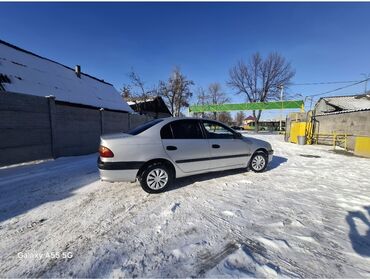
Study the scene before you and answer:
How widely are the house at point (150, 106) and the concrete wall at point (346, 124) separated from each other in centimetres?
1766

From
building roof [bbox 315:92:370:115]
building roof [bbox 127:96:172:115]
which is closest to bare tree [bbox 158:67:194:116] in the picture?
building roof [bbox 127:96:172:115]

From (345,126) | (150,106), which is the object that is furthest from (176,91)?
(345,126)

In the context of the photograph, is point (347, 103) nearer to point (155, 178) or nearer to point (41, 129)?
point (155, 178)

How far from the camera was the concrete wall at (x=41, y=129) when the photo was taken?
6207 mm

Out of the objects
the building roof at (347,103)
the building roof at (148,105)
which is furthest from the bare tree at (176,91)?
the building roof at (347,103)

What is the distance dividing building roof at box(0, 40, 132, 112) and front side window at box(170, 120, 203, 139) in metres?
8.40

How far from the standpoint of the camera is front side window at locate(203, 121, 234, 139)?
482 cm

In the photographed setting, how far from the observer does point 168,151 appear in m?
4.13

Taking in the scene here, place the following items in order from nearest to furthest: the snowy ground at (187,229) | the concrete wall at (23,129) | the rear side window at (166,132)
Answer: the snowy ground at (187,229) < the rear side window at (166,132) < the concrete wall at (23,129)

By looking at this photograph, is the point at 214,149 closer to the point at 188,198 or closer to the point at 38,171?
the point at 188,198

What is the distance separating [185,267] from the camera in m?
2.05

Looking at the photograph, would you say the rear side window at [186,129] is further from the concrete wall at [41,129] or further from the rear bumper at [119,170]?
the concrete wall at [41,129]

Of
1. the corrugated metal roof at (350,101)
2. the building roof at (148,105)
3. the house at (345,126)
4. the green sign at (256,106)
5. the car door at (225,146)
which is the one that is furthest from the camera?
the green sign at (256,106)

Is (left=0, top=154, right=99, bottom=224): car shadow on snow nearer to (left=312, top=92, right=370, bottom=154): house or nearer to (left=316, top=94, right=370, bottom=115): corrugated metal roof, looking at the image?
(left=312, top=92, right=370, bottom=154): house
